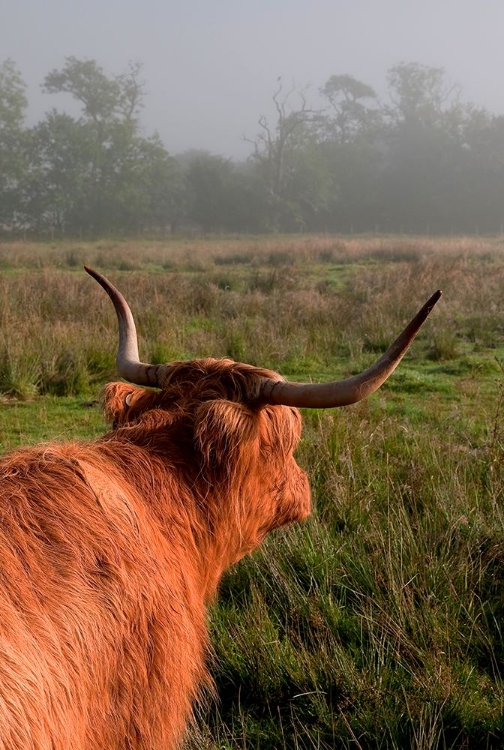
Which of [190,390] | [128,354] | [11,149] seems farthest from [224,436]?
[11,149]

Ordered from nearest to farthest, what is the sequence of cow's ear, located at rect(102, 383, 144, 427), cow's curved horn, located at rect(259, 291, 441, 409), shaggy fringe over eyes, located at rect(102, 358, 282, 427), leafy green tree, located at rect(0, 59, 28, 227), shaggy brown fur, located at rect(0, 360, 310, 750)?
1. shaggy brown fur, located at rect(0, 360, 310, 750)
2. cow's curved horn, located at rect(259, 291, 441, 409)
3. shaggy fringe over eyes, located at rect(102, 358, 282, 427)
4. cow's ear, located at rect(102, 383, 144, 427)
5. leafy green tree, located at rect(0, 59, 28, 227)

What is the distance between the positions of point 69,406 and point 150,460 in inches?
204

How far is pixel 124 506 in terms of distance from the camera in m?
1.98

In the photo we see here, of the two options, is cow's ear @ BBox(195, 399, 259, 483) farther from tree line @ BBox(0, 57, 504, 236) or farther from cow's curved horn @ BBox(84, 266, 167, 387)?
tree line @ BBox(0, 57, 504, 236)

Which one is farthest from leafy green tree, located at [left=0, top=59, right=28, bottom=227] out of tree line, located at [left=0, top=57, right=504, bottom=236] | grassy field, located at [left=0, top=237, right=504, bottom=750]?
grassy field, located at [left=0, top=237, right=504, bottom=750]


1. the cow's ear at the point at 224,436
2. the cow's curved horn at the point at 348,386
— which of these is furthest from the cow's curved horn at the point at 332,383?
the cow's ear at the point at 224,436

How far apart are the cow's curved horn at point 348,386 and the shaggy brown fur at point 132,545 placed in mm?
103

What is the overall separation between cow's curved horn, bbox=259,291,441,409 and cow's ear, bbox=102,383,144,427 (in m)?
0.53

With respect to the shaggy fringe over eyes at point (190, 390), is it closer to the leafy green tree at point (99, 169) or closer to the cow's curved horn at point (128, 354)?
the cow's curved horn at point (128, 354)

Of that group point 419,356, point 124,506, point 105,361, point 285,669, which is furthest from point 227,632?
point 419,356

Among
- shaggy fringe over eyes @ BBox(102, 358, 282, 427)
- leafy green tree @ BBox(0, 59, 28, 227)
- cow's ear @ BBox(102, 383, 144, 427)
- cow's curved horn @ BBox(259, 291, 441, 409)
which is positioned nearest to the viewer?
cow's curved horn @ BBox(259, 291, 441, 409)

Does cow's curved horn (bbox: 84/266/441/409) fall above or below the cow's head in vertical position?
above

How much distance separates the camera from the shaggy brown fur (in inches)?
62.6

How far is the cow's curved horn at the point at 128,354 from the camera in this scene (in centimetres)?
267
